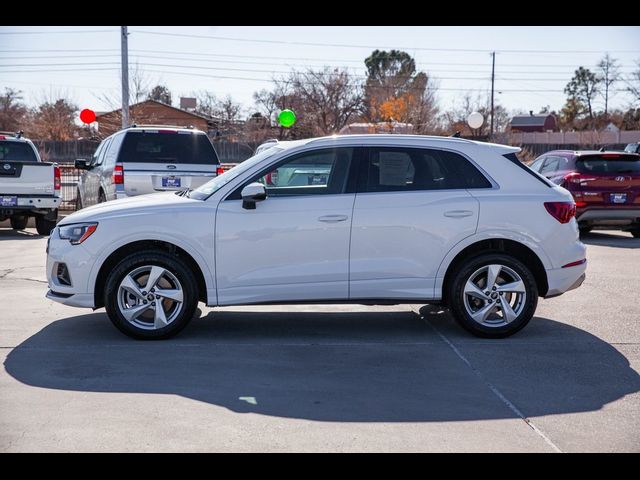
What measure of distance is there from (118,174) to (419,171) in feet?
22.1

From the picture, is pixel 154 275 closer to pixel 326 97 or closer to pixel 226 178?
pixel 226 178

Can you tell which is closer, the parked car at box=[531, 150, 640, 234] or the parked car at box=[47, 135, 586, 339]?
the parked car at box=[47, 135, 586, 339]

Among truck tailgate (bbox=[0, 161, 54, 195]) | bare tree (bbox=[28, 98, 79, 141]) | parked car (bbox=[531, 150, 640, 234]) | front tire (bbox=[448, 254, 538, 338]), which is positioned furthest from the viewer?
bare tree (bbox=[28, 98, 79, 141])

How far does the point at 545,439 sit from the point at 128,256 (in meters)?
3.88

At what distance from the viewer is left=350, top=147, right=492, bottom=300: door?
6.95 metres

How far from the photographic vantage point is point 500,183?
23.6ft

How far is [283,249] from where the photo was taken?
6.89 meters

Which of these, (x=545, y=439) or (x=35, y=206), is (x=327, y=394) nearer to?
(x=545, y=439)

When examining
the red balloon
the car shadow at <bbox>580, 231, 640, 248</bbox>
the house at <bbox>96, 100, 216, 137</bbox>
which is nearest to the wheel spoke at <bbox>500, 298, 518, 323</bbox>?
the car shadow at <bbox>580, 231, 640, 248</bbox>

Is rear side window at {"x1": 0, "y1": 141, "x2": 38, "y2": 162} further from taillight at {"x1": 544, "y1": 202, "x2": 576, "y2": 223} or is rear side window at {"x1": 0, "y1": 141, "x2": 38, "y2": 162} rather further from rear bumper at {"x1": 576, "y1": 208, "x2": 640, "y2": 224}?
taillight at {"x1": 544, "y1": 202, "x2": 576, "y2": 223}

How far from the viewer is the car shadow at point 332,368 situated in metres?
5.23

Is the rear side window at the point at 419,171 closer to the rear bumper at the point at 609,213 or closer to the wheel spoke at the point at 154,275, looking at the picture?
the wheel spoke at the point at 154,275
